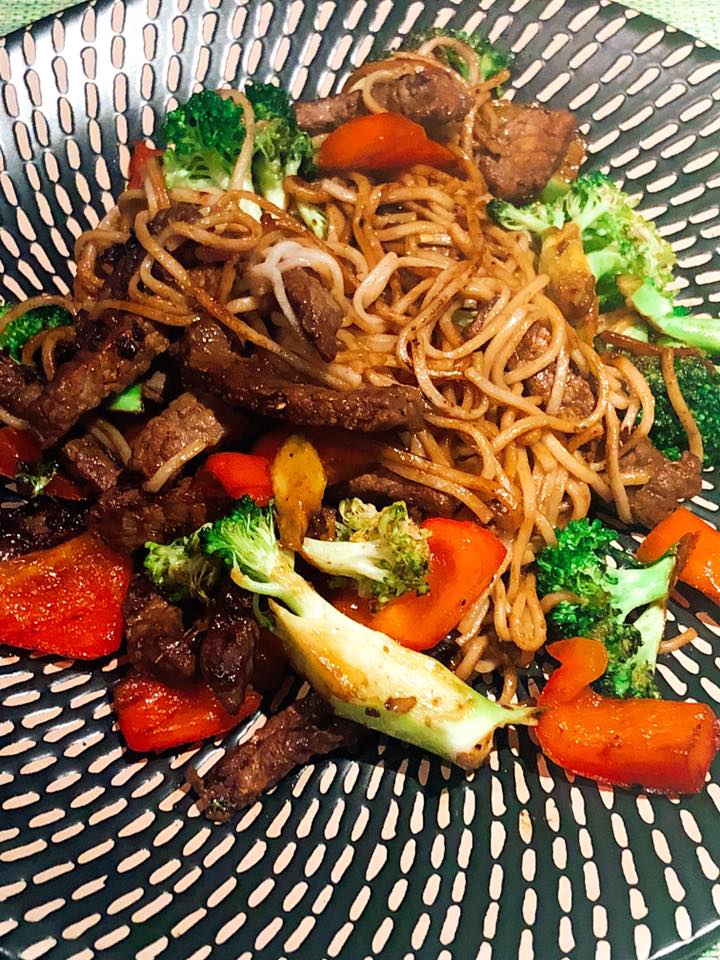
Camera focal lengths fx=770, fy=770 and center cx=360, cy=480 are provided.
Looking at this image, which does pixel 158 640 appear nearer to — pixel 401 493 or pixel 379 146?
pixel 401 493

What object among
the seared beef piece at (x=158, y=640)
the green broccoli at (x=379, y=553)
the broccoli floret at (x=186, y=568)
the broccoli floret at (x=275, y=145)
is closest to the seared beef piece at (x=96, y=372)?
the broccoli floret at (x=186, y=568)

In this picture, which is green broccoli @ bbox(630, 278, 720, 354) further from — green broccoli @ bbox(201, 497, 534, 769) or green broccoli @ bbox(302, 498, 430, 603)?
green broccoli @ bbox(201, 497, 534, 769)

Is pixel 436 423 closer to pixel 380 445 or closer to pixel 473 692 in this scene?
pixel 380 445

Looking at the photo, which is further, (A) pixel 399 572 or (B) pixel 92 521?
(B) pixel 92 521

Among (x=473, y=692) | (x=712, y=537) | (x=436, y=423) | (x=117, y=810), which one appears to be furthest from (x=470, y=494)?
(x=117, y=810)

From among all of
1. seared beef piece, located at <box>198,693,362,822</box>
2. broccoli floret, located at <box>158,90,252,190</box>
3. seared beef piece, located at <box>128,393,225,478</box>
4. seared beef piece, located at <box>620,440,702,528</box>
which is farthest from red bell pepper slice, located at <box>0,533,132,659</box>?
seared beef piece, located at <box>620,440,702,528</box>

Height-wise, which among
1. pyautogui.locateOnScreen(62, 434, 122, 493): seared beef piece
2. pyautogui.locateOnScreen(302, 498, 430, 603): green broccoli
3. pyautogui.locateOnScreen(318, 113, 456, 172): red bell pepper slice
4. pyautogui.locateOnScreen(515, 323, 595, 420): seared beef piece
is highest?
pyautogui.locateOnScreen(318, 113, 456, 172): red bell pepper slice

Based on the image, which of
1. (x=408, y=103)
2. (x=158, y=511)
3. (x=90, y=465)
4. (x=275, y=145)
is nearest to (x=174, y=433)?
(x=158, y=511)
